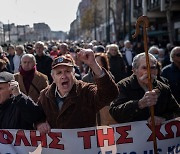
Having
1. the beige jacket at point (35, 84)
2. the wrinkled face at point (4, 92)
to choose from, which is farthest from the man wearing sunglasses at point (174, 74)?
the wrinkled face at point (4, 92)

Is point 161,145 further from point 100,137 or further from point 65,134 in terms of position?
point 65,134

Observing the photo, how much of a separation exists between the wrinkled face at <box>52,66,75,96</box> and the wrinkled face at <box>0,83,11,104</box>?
1.63 feet

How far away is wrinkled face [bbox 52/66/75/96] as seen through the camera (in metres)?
3.67

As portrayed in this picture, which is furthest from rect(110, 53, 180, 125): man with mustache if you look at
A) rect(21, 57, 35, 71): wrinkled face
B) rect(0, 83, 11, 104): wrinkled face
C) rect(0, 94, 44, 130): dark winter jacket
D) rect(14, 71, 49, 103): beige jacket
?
rect(21, 57, 35, 71): wrinkled face

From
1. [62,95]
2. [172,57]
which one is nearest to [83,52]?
[62,95]

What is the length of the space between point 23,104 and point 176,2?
24.6 meters

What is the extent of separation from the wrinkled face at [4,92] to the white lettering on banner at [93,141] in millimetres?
371

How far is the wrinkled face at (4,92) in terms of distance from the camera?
376cm

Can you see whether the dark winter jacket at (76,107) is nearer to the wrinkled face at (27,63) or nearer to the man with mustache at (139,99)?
the man with mustache at (139,99)

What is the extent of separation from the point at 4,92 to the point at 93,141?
3.42 feet

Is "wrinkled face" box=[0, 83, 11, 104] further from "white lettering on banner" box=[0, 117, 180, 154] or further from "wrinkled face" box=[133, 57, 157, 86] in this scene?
"wrinkled face" box=[133, 57, 157, 86]

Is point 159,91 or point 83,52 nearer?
point 83,52

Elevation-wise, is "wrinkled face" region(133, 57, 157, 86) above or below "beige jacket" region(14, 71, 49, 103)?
above

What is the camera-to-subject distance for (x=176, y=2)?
26641 millimetres
